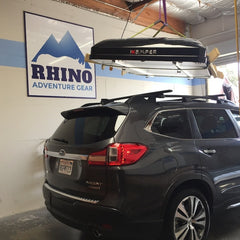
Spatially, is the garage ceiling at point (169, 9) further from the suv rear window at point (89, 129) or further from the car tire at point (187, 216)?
the car tire at point (187, 216)

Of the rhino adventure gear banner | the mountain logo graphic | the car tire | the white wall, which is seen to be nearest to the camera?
the car tire

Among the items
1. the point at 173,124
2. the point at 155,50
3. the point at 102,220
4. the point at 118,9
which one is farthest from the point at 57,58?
the point at 102,220

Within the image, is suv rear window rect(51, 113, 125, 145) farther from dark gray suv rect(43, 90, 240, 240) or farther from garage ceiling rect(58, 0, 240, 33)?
garage ceiling rect(58, 0, 240, 33)

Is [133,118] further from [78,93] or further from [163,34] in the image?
[163,34]

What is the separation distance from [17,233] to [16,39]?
111 inches

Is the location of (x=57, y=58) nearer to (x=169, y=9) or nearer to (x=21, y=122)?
(x=21, y=122)

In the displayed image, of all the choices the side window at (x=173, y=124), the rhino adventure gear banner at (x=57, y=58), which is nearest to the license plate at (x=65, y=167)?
the side window at (x=173, y=124)

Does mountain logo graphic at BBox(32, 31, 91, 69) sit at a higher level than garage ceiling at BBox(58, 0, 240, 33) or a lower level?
lower

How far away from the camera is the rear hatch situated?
246cm

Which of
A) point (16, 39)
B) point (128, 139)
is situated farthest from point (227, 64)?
point (128, 139)

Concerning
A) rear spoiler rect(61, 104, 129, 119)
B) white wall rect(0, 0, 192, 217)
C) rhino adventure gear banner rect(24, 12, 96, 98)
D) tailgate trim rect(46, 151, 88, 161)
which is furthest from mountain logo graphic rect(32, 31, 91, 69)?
tailgate trim rect(46, 151, 88, 161)

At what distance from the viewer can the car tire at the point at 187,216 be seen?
2.66m

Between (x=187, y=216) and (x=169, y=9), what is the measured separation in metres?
5.02

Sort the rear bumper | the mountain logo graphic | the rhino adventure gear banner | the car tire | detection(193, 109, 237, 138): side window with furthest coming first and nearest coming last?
1. the mountain logo graphic
2. the rhino adventure gear banner
3. detection(193, 109, 237, 138): side window
4. the car tire
5. the rear bumper
